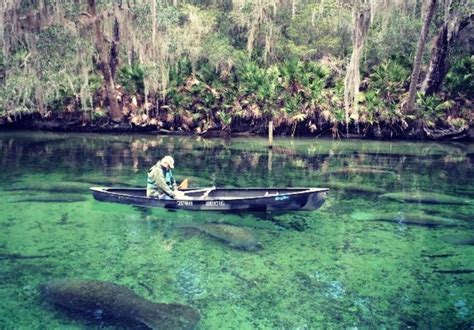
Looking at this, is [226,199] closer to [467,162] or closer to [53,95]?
[467,162]

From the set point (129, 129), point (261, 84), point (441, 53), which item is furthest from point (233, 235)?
point (129, 129)

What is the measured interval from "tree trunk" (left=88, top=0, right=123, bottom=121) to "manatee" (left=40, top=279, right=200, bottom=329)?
19.5 metres

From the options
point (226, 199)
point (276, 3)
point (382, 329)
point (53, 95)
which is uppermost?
point (276, 3)

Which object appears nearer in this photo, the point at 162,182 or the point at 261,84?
the point at 162,182

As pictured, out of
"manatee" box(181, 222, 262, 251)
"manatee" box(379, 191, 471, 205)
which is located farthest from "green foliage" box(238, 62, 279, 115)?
"manatee" box(181, 222, 262, 251)

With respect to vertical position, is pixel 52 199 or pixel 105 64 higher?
pixel 105 64

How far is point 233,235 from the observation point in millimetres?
9977

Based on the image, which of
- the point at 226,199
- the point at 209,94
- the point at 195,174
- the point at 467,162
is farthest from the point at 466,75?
the point at 226,199

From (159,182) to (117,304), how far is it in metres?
5.30

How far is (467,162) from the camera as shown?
64.8 feet

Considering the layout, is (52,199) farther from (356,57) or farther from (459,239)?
(356,57)

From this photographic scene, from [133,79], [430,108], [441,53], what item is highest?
[441,53]

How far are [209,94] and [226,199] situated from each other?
15932 mm

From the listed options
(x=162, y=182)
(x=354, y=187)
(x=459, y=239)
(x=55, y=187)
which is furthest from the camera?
(x=354, y=187)
